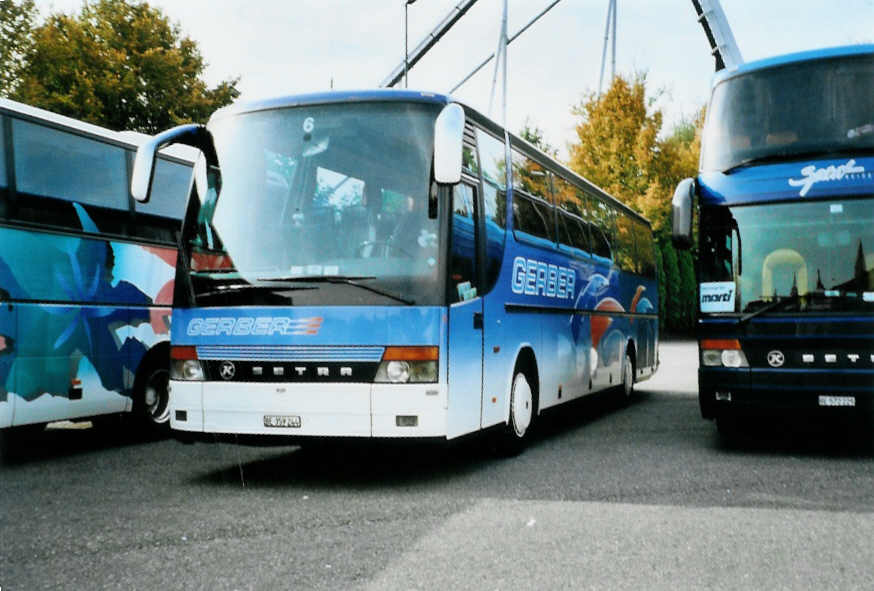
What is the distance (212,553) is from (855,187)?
676 cm

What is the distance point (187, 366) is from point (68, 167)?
3.09 metres

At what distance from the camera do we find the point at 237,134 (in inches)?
324

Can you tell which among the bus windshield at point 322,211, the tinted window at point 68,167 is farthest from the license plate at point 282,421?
the tinted window at point 68,167

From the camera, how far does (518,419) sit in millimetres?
9711

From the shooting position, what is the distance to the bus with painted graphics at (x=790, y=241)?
29.8ft

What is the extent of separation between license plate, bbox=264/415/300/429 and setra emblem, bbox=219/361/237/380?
0.47 meters

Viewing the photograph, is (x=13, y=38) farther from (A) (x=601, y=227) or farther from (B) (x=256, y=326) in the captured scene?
(B) (x=256, y=326)

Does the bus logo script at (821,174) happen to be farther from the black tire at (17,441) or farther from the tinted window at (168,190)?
the black tire at (17,441)

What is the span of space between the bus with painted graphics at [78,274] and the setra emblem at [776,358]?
650 centimetres

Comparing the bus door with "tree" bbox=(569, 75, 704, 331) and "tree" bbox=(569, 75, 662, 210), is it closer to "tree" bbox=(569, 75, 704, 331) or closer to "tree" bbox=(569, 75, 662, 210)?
"tree" bbox=(569, 75, 704, 331)

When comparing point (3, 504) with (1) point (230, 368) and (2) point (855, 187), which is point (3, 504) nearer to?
(1) point (230, 368)

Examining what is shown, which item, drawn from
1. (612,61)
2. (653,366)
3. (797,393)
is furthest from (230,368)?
(612,61)

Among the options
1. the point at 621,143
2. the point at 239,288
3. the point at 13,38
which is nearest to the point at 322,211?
the point at 239,288

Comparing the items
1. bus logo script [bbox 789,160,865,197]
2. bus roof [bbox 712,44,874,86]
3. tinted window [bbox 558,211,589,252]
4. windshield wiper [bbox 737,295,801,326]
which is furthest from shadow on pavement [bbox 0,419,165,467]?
bus roof [bbox 712,44,874,86]
